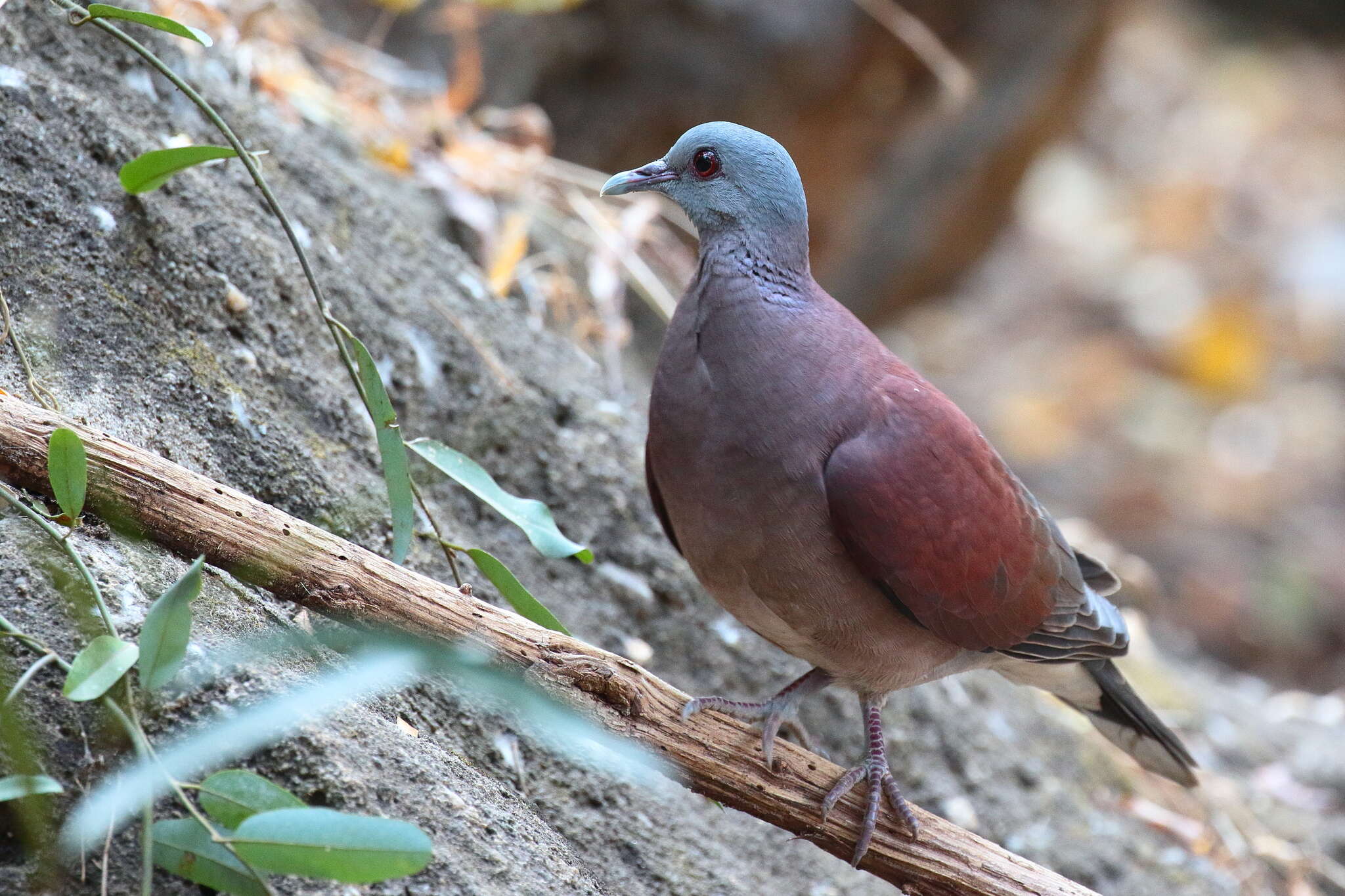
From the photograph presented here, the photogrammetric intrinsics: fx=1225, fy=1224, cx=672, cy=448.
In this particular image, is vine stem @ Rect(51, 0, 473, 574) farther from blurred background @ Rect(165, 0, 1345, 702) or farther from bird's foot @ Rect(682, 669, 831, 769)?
blurred background @ Rect(165, 0, 1345, 702)

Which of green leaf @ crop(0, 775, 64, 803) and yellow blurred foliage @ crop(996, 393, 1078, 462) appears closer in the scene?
green leaf @ crop(0, 775, 64, 803)

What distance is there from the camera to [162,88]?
3041 millimetres

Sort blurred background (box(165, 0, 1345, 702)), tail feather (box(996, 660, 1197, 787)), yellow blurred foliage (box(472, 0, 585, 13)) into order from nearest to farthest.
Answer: tail feather (box(996, 660, 1197, 787))
blurred background (box(165, 0, 1345, 702))
yellow blurred foliage (box(472, 0, 585, 13))

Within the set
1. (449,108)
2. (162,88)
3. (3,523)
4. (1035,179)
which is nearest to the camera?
(3,523)

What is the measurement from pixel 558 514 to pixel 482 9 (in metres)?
3.39

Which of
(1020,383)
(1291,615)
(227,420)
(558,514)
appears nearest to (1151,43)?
(1020,383)

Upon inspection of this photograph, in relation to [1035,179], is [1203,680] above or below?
below

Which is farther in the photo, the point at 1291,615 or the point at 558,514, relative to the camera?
the point at 1291,615

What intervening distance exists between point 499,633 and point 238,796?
54 centimetres

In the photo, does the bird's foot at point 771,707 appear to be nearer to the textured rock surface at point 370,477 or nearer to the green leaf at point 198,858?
the textured rock surface at point 370,477

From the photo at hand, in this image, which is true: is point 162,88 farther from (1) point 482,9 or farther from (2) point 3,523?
(1) point 482,9

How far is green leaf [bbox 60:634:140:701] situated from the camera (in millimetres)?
1620

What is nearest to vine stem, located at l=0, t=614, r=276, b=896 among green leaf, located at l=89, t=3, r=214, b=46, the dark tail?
green leaf, located at l=89, t=3, r=214, b=46

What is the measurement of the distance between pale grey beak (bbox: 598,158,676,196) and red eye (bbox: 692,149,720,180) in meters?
0.07
